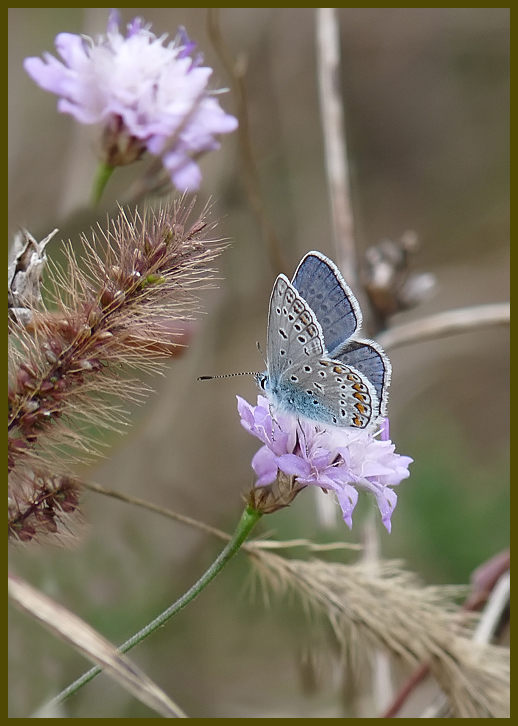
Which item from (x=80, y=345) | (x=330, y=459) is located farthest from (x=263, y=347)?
(x=80, y=345)

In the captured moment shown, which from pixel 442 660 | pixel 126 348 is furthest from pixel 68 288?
pixel 442 660

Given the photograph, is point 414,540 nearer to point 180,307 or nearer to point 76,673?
point 76,673

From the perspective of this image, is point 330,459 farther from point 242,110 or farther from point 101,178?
point 242,110

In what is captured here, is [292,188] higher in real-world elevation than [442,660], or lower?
higher

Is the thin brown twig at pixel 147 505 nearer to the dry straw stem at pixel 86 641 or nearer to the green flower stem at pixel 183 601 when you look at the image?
the green flower stem at pixel 183 601

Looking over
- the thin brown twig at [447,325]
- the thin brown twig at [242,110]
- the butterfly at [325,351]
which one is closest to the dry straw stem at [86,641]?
the butterfly at [325,351]

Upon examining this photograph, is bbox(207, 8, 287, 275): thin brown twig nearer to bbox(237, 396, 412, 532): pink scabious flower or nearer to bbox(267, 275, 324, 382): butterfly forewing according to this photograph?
bbox(267, 275, 324, 382): butterfly forewing
